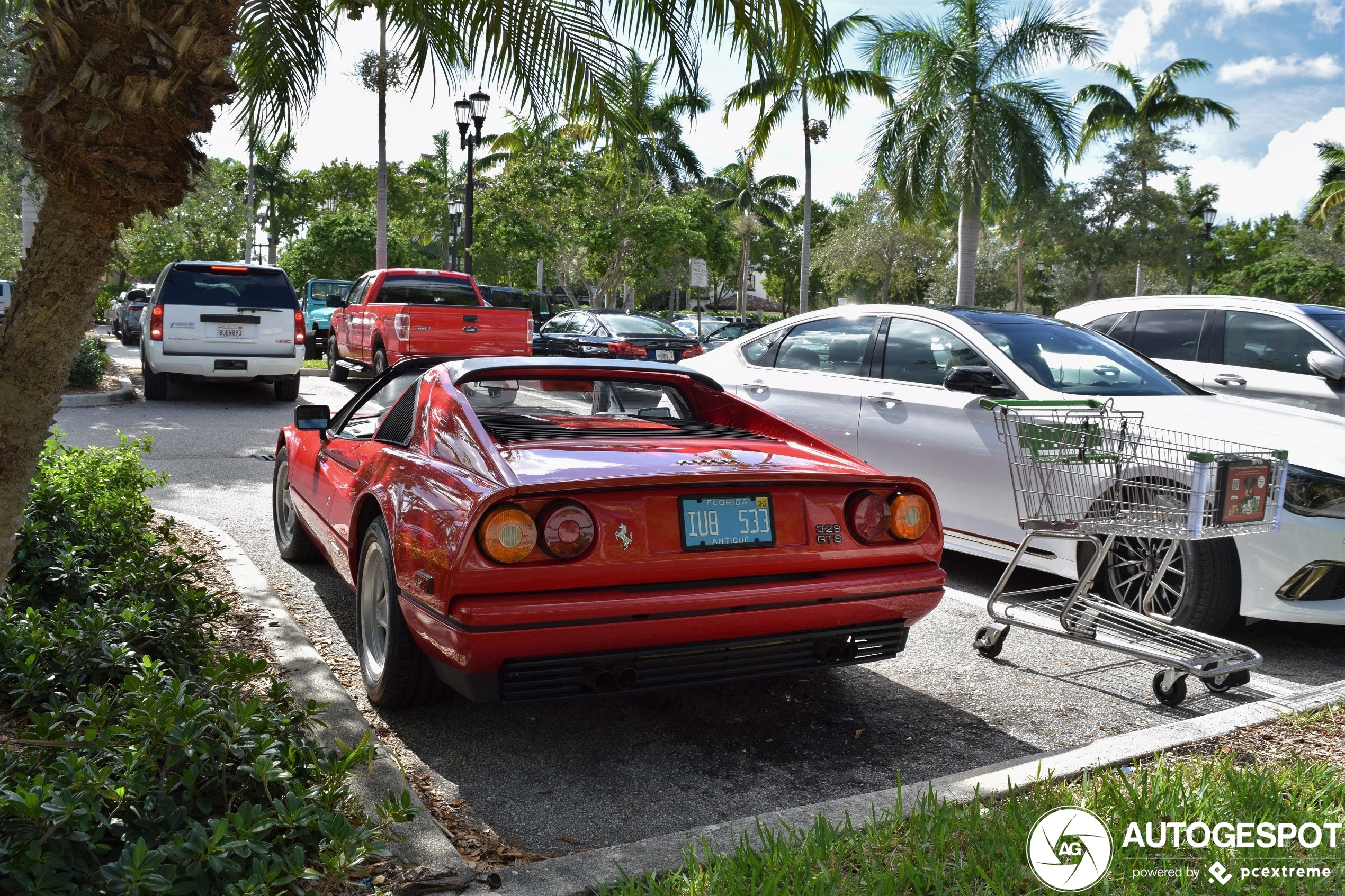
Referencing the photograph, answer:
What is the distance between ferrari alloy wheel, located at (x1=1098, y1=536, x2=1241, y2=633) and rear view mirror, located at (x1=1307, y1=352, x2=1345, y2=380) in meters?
4.15

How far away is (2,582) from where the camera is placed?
3.05 metres

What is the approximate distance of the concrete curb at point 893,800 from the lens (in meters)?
2.76

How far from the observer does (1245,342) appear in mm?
8922

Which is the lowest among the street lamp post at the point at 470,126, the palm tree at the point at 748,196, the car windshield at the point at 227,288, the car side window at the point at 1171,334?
the car side window at the point at 1171,334

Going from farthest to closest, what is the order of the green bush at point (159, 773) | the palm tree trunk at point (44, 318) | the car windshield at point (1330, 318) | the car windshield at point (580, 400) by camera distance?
the car windshield at point (1330, 318) → the car windshield at point (580, 400) → the palm tree trunk at point (44, 318) → the green bush at point (159, 773)

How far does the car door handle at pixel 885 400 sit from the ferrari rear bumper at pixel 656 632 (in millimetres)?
2794

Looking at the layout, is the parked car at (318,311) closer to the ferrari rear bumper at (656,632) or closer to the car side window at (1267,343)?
the car side window at (1267,343)

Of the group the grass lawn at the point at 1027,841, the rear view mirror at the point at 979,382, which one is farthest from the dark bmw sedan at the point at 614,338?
the grass lawn at the point at 1027,841

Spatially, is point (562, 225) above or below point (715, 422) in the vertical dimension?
above

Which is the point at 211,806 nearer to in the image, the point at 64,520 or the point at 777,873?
the point at 777,873

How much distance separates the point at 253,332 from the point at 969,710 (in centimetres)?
1212

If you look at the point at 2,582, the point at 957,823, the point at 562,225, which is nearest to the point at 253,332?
the point at 2,582

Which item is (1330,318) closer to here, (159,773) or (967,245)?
(159,773)

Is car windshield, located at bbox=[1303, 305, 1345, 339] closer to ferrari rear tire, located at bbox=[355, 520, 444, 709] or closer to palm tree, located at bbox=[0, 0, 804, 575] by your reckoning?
ferrari rear tire, located at bbox=[355, 520, 444, 709]
